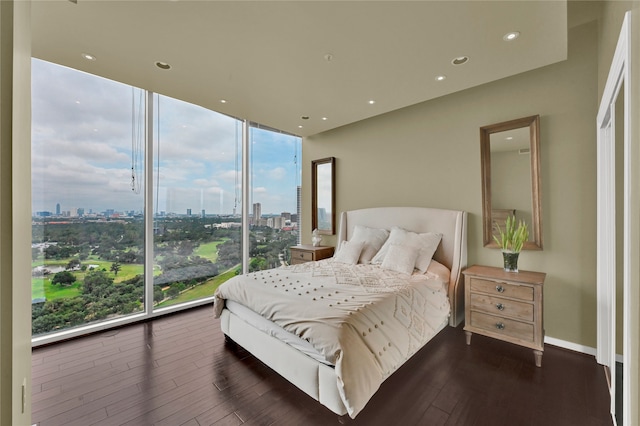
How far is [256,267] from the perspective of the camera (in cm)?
468

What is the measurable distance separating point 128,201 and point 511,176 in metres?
4.59

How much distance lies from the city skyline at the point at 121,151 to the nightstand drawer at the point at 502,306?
3.53m

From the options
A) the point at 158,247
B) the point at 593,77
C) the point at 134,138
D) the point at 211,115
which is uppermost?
the point at 211,115

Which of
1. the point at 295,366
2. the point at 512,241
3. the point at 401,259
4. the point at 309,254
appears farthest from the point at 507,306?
the point at 309,254

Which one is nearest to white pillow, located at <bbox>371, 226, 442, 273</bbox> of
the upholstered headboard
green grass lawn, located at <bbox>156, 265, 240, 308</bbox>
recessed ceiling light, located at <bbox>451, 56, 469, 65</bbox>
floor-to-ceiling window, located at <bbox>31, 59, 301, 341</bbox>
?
the upholstered headboard

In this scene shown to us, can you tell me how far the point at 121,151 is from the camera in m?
3.26

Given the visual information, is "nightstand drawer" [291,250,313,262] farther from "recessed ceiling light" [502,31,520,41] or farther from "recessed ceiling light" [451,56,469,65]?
"recessed ceiling light" [502,31,520,41]

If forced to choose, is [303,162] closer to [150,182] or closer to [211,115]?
[211,115]

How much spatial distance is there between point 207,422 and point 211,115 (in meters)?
3.84

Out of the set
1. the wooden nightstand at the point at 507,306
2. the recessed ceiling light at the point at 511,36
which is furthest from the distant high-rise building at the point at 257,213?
the recessed ceiling light at the point at 511,36

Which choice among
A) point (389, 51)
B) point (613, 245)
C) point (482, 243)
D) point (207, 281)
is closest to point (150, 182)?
point (207, 281)

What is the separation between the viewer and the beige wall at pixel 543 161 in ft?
8.15

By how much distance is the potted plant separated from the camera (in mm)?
2646

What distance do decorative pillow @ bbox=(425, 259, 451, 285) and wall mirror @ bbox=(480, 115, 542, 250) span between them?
55 cm
